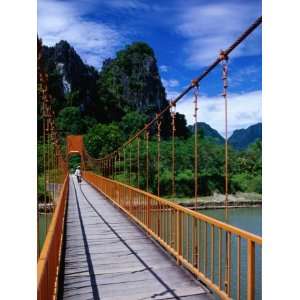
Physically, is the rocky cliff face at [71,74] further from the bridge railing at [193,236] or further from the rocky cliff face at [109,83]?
the bridge railing at [193,236]

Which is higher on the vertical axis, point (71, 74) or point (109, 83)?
point (71, 74)

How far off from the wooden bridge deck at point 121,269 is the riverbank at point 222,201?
106ft

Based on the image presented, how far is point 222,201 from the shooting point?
41.7 metres

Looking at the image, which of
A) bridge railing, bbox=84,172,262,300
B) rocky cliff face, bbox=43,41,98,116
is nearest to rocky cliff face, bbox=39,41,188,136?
rocky cliff face, bbox=43,41,98,116

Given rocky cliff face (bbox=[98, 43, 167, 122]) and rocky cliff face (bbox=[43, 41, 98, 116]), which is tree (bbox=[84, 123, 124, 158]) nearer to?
rocky cliff face (bbox=[43, 41, 98, 116])

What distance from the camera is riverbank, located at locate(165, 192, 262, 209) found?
130 ft

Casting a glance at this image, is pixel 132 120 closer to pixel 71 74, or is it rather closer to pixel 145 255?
pixel 71 74

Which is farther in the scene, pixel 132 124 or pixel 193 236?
pixel 132 124

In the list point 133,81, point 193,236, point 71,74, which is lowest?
point 193,236

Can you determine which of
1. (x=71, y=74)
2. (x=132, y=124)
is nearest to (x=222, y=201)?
(x=132, y=124)

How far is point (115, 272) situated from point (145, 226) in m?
2.32

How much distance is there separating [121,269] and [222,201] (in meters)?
37.6
